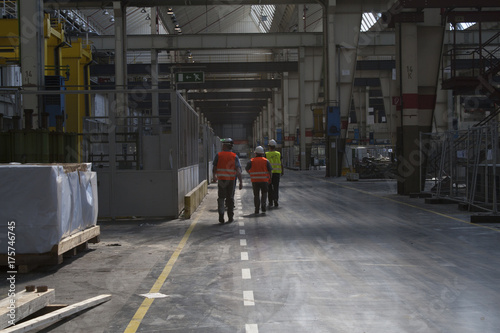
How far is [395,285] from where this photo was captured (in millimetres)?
7238

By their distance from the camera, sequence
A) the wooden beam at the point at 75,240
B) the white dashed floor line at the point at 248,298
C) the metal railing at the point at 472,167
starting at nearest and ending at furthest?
1. the white dashed floor line at the point at 248,298
2. the wooden beam at the point at 75,240
3. the metal railing at the point at 472,167

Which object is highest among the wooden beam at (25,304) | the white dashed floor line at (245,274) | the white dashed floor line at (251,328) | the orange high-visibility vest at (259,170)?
the orange high-visibility vest at (259,170)

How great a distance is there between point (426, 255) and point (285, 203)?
35.4ft

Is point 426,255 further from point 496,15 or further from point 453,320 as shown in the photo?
point 496,15

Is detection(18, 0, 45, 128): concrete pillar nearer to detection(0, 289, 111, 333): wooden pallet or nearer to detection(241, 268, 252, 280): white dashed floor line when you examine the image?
detection(241, 268, 252, 280): white dashed floor line

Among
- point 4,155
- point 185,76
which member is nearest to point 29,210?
point 4,155

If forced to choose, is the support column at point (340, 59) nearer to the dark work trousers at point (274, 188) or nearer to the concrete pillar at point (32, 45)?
the dark work trousers at point (274, 188)

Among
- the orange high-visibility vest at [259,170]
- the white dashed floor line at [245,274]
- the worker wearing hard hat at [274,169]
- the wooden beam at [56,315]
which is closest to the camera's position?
the wooden beam at [56,315]

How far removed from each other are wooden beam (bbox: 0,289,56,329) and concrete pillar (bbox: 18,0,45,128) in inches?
446

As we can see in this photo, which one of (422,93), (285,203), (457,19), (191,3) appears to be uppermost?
(191,3)

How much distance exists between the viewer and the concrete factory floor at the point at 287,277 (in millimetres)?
5730

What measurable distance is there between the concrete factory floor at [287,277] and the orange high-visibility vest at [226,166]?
1.24 meters

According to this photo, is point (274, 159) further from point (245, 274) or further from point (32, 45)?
point (245, 274)

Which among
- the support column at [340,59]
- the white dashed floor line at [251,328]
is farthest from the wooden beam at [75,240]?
the support column at [340,59]
